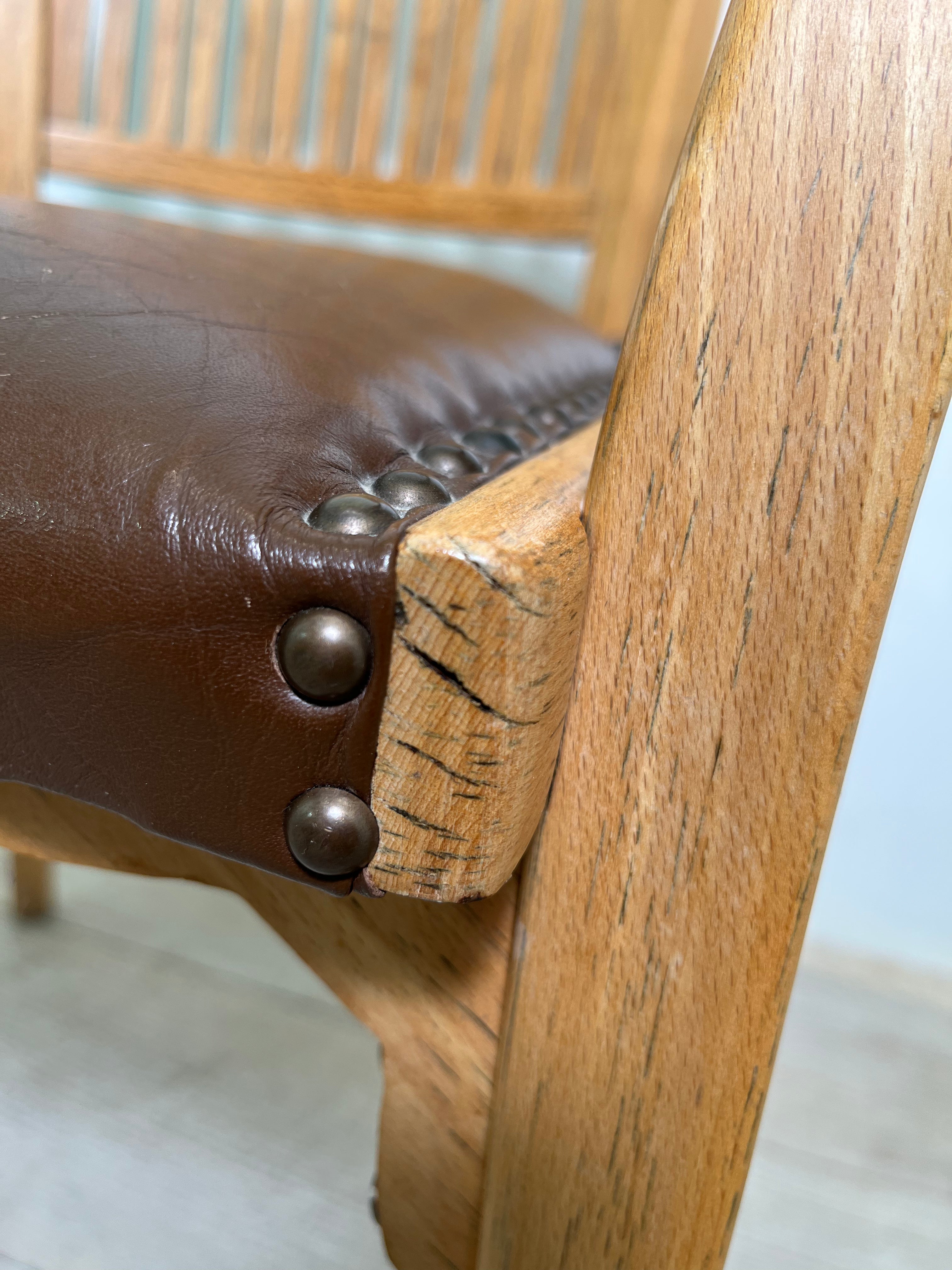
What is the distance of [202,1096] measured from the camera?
673mm

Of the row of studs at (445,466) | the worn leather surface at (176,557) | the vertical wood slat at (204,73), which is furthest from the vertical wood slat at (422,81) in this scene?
the worn leather surface at (176,557)

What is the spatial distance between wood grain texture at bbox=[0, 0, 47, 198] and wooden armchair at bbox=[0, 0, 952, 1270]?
0.48m

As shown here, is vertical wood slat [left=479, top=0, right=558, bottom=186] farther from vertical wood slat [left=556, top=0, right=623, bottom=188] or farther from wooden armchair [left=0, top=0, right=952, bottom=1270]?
wooden armchair [left=0, top=0, right=952, bottom=1270]

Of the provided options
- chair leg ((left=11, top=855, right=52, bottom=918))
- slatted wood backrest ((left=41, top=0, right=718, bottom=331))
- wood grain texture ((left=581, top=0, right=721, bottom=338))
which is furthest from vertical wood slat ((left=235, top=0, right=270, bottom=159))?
chair leg ((left=11, top=855, right=52, bottom=918))

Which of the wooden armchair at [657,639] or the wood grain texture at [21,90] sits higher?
the wood grain texture at [21,90]

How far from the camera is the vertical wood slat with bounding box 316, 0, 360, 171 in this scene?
2.28 feet

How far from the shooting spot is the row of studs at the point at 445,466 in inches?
8.9

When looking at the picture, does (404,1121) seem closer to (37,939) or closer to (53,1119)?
(53,1119)

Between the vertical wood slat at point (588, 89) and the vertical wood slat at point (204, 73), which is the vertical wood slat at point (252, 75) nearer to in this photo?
the vertical wood slat at point (204, 73)

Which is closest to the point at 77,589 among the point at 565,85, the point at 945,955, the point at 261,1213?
the point at 261,1213

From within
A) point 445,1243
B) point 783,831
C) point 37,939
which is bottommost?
point 37,939

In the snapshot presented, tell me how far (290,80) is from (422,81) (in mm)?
85

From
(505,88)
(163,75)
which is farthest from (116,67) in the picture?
(505,88)

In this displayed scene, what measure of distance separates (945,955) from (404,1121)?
80 centimetres
